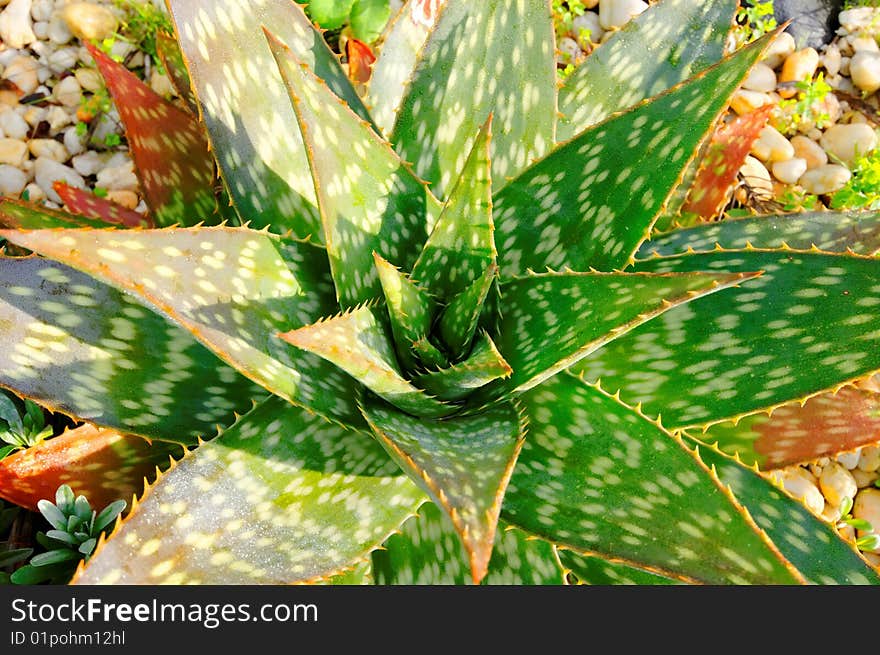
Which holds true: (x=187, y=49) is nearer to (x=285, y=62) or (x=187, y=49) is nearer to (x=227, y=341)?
(x=285, y=62)

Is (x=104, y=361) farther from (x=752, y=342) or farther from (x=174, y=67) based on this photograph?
(x=752, y=342)

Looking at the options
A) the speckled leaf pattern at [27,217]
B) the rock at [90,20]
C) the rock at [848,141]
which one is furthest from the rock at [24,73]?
the rock at [848,141]

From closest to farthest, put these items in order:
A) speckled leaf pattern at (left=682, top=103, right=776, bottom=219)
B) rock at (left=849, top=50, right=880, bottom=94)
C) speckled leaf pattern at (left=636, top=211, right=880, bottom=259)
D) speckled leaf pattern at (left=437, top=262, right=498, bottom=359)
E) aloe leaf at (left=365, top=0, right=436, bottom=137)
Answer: speckled leaf pattern at (left=437, top=262, right=498, bottom=359)
speckled leaf pattern at (left=636, top=211, right=880, bottom=259)
aloe leaf at (left=365, top=0, right=436, bottom=137)
speckled leaf pattern at (left=682, top=103, right=776, bottom=219)
rock at (left=849, top=50, right=880, bottom=94)

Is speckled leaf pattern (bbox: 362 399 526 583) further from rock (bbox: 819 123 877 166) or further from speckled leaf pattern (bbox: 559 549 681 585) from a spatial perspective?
rock (bbox: 819 123 877 166)

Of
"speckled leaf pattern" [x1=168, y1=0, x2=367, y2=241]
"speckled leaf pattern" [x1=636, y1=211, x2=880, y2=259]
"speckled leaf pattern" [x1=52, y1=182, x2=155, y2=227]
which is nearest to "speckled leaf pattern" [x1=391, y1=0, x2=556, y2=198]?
"speckled leaf pattern" [x1=168, y1=0, x2=367, y2=241]

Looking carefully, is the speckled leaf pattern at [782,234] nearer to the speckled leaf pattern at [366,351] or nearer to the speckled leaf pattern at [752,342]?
the speckled leaf pattern at [752,342]

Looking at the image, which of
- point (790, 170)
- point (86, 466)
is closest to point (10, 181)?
point (86, 466)
